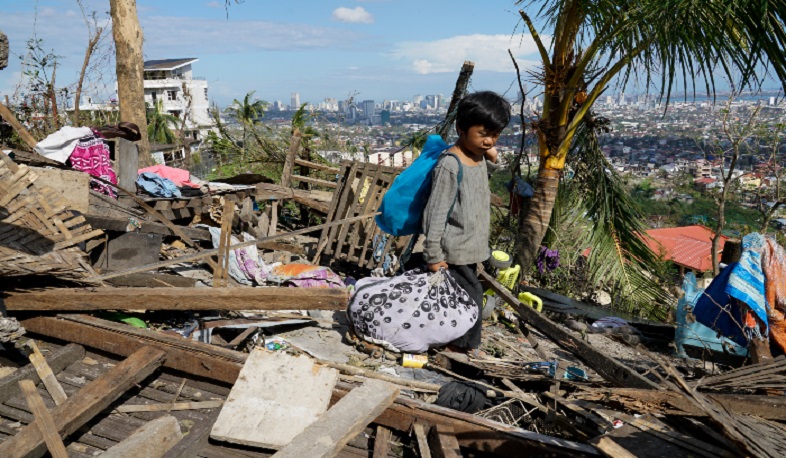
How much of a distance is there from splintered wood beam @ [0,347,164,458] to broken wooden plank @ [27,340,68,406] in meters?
0.23

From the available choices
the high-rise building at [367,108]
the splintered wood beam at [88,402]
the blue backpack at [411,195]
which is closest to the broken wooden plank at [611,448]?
the blue backpack at [411,195]

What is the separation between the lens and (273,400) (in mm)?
2617

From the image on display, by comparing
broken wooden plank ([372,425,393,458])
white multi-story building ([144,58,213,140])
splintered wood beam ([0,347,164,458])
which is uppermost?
white multi-story building ([144,58,213,140])

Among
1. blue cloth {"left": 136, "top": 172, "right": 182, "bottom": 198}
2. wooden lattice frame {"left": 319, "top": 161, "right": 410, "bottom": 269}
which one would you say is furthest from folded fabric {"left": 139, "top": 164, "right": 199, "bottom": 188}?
wooden lattice frame {"left": 319, "top": 161, "right": 410, "bottom": 269}

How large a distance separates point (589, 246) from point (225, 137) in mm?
8647

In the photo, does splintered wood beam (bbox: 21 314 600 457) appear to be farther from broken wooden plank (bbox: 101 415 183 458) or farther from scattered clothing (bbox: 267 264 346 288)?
scattered clothing (bbox: 267 264 346 288)

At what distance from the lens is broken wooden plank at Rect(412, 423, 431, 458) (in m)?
2.35

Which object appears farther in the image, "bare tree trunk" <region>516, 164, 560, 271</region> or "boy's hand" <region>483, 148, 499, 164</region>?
"bare tree trunk" <region>516, 164, 560, 271</region>

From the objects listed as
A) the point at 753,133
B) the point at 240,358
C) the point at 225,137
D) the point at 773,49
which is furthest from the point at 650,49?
the point at 225,137

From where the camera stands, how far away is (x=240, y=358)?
115 inches

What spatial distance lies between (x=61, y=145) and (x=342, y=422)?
5234 mm

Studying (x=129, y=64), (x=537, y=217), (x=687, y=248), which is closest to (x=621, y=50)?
(x=537, y=217)

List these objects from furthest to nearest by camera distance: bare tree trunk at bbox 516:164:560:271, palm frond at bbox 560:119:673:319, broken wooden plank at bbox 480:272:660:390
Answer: palm frond at bbox 560:119:673:319, bare tree trunk at bbox 516:164:560:271, broken wooden plank at bbox 480:272:660:390

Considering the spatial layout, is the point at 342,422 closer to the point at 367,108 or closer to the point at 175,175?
the point at 175,175
